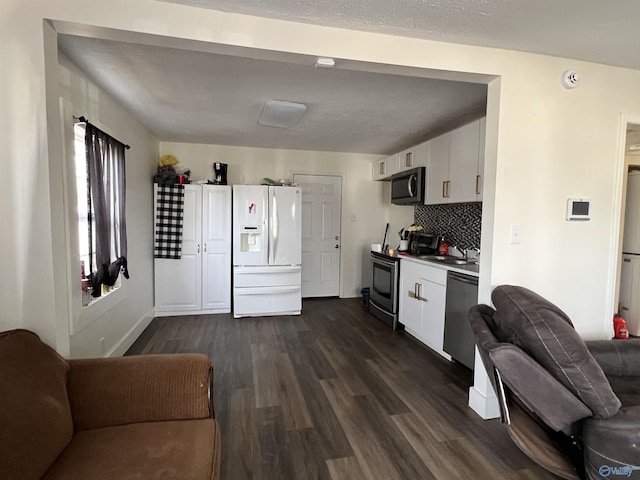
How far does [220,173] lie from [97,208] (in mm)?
2044

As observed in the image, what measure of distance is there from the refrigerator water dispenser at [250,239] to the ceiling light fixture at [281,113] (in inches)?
52.3

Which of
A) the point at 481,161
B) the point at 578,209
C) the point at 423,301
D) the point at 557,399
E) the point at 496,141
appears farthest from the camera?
the point at 423,301

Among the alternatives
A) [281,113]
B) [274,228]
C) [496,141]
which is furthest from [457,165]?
[274,228]

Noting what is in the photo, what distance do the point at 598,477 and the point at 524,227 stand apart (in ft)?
4.46

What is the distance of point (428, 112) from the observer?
303cm

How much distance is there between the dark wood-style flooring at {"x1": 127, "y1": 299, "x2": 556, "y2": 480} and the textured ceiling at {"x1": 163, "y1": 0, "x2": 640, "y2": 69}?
2.32m

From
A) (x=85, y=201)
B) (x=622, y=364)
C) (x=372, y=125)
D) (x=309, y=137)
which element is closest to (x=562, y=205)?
(x=622, y=364)

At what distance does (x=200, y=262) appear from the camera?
415 centimetres

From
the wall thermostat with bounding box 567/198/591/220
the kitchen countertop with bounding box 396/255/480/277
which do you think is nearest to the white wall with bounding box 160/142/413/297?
the kitchen countertop with bounding box 396/255/480/277

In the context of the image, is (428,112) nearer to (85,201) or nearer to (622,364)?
(622,364)

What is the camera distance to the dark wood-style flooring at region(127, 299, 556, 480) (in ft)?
5.50

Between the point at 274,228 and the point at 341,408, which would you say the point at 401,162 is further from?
the point at 341,408

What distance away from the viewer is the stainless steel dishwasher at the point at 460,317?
2.58m

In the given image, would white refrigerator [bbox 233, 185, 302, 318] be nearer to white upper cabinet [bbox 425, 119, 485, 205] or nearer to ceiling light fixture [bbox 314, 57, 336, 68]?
white upper cabinet [bbox 425, 119, 485, 205]
